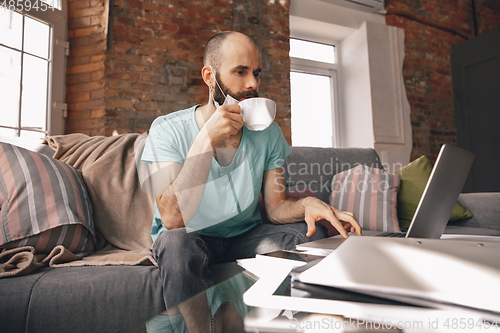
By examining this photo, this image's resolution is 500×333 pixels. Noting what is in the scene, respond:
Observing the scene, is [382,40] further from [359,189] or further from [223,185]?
[223,185]

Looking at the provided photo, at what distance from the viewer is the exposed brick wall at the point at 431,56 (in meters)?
3.77

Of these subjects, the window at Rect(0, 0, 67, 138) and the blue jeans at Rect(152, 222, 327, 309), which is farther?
the window at Rect(0, 0, 67, 138)

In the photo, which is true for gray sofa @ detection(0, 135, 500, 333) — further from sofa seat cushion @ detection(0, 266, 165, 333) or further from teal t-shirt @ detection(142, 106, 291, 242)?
teal t-shirt @ detection(142, 106, 291, 242)

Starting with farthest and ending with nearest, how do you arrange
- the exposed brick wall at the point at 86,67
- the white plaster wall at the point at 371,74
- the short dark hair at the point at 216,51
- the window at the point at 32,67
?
the white plaster wall at the point at 371,74
the exposed brick wall at the point at 86,67
the window at the point at 32,67
the short dark hair at the point at 216,51

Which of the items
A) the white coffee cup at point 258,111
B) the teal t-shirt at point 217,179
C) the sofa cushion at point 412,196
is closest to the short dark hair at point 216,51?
the teal t-shirt at point 217,179

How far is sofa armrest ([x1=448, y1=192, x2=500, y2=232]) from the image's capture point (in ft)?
5.50

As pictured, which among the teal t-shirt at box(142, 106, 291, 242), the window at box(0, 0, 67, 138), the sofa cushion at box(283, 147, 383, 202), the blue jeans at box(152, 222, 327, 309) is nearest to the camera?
the blue jeans at box(152, 222, 327, 309)

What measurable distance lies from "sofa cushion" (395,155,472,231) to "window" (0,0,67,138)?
2.64 m

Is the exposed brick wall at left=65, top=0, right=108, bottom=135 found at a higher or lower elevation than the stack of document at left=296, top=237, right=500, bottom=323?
higher

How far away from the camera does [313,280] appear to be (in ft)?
1.13

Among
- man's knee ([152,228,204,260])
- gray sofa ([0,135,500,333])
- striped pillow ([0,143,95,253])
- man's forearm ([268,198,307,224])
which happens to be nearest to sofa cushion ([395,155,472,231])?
man's forearm ([268,198,307,224])

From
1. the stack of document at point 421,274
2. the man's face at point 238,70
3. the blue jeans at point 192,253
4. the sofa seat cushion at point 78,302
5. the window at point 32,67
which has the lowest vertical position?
the sofa seat cushion at point 78,302

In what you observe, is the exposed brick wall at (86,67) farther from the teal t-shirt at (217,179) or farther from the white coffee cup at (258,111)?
the white coffee cup at (258,111)

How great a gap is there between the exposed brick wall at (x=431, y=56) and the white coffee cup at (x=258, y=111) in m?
3.31
